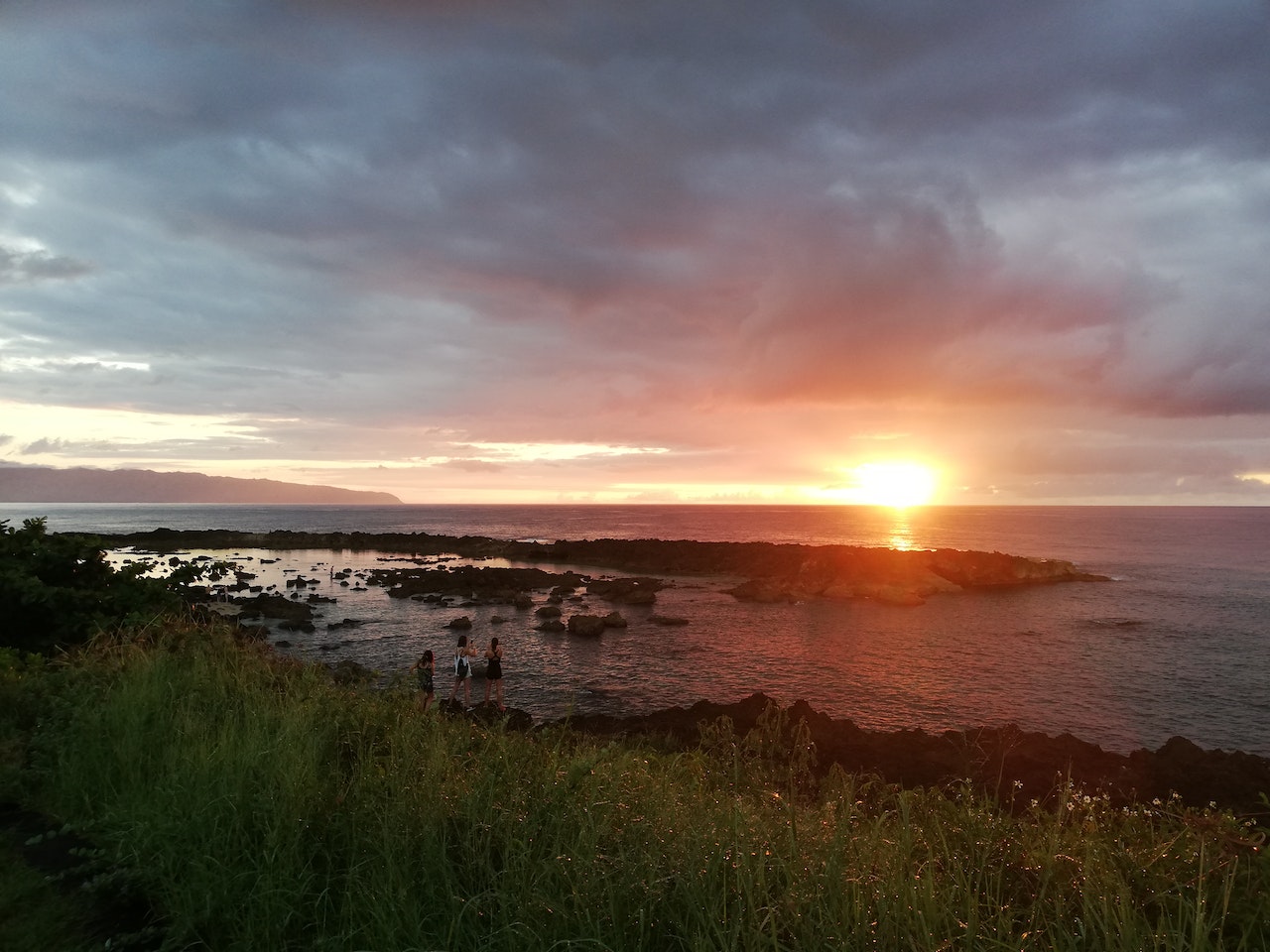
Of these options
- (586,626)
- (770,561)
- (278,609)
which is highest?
(770,561)

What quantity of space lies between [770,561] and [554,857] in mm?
58237

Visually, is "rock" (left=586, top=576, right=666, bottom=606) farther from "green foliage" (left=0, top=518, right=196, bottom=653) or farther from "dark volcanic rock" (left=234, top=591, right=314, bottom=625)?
"green foliage" (left=0, top=518, right=196, bottom=653)

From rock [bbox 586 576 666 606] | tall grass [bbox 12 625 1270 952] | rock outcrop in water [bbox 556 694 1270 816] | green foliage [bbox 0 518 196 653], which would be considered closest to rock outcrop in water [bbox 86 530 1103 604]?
rock [bbox 586 576 666 606]

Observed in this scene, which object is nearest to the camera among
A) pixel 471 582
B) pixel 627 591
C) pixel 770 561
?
pixel 627 591

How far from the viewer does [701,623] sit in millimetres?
34844

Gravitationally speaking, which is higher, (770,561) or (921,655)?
(770,561)

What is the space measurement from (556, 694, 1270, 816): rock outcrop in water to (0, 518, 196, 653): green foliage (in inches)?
403

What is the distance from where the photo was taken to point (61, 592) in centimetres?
1083

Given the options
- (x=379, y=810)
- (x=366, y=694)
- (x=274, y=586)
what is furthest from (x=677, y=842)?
(x=274, y=586)

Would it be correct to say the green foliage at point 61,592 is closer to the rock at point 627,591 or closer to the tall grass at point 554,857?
the tall grass at point 554,857

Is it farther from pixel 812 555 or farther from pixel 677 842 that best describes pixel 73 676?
pixel 812 555

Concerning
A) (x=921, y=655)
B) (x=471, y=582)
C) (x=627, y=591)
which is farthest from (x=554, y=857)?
(x=471, y=582)

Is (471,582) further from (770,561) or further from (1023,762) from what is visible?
(1023,762)

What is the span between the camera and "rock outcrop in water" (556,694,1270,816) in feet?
44.4
